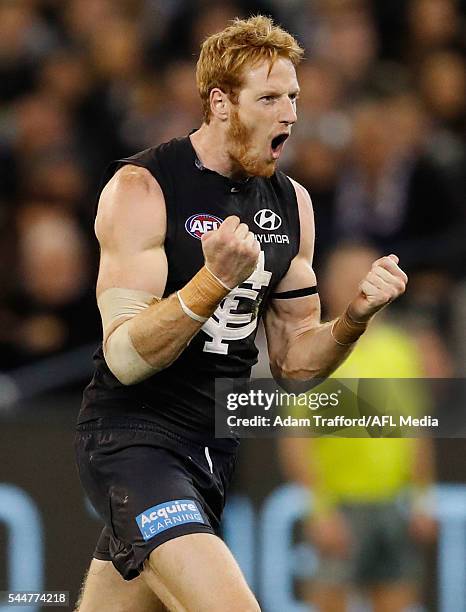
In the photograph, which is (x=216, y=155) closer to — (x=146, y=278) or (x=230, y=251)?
(x=146, y=278)

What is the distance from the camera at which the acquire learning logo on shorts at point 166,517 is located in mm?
3547

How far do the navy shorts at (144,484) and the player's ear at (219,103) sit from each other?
Answer: 102cm

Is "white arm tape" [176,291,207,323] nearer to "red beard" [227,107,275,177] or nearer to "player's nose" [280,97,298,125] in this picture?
"red beard" [227,107,275,177]

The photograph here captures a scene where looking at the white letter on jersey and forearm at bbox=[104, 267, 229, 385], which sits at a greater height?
the white letter on jersey

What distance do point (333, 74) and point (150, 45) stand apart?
1258 millimetres

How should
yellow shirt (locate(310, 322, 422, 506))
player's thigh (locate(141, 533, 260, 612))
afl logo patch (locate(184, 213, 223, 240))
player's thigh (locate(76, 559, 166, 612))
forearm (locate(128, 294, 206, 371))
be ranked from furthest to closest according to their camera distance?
yellow shirt (locate(310, 322, 422, 506)) < player's thigh (locate(76, 559, 166, 612)) < afl logo patch (locate(184, 213, 223, 240)) < forearm (locate(128, 294, 206, 371)) < player's thigh (locate(141, 533, 260, 612))

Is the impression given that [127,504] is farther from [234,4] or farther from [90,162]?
[234,4]

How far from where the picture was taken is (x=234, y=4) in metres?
8.09

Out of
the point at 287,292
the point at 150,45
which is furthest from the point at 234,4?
the point at 287,292

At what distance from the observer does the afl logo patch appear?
3.88 metres

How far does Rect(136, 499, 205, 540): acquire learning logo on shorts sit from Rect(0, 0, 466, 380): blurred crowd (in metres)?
2.93

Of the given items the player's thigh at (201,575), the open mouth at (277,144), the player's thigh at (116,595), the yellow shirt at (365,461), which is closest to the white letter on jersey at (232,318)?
the open mouth at (277,144)

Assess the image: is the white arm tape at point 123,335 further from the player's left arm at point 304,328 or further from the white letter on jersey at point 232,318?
the player's left arm at point 304,328

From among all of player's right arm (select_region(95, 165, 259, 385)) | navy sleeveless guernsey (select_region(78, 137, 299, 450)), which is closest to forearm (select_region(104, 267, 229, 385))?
player's right arm (select_region(95, 165, 259, 385))
